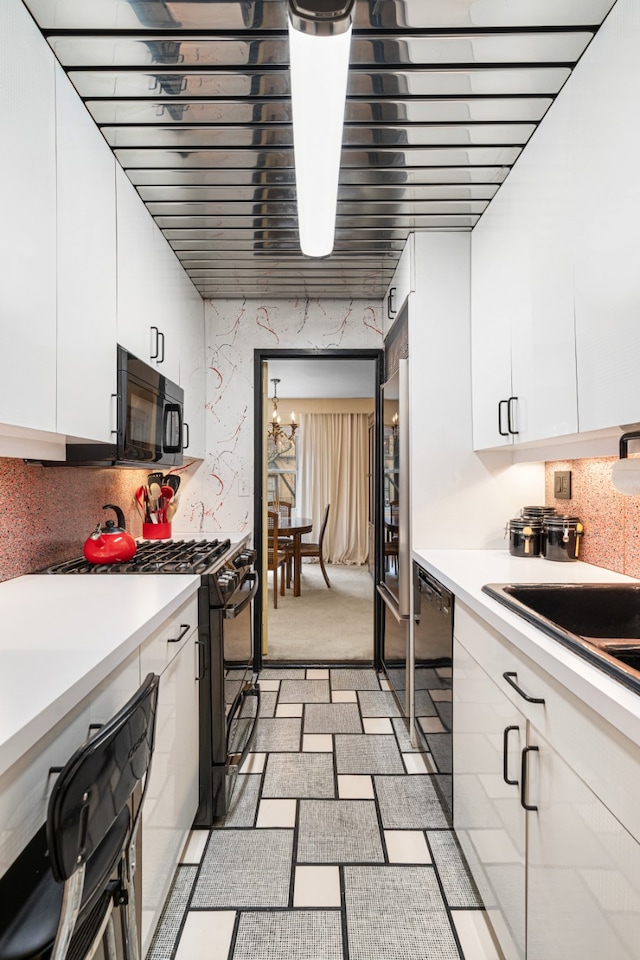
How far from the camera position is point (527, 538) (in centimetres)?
209

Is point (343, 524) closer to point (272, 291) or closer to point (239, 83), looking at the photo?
point (272, 291)

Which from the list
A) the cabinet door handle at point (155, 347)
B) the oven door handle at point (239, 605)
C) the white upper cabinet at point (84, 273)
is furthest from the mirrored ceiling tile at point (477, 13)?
the oven door handle at point (239, 605)

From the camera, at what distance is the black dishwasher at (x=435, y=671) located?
1.75 m

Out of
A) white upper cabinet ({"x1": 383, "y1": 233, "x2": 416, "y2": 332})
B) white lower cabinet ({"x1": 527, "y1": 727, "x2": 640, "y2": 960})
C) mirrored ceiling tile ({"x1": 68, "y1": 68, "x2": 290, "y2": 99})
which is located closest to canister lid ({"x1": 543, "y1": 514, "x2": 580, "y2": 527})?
white lower cabinet ({"x1": 527, "y1": 727, "x2": 640, "y2": 960})

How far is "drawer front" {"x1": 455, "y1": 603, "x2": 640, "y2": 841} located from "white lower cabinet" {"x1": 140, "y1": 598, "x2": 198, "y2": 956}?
895mm

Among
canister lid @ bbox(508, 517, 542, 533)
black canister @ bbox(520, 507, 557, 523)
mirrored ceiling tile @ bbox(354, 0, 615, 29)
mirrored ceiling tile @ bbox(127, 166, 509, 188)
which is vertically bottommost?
canister lid @ bbox(508, 517, 542, 533)

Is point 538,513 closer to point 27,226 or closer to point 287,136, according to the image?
point 287,136

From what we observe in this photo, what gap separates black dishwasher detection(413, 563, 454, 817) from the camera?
1.75m

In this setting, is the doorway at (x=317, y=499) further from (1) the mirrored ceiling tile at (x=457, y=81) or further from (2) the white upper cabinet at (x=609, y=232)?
(2) the white upper cabinet at (x=609, y=232)

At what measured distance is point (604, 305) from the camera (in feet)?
3.97

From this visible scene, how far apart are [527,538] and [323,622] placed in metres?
2.46

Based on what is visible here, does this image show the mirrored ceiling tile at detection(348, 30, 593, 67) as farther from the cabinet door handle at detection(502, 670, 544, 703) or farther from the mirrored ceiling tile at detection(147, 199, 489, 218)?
the cabinet door handle at detection(502, 670, 544, 703)

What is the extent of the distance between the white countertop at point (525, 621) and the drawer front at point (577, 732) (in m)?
0.03

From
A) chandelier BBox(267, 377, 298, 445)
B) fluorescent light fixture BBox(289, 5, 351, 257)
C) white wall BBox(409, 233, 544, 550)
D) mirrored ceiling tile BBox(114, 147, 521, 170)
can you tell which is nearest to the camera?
fluorescent light fixture BBox(289, 5, 351, 257)
